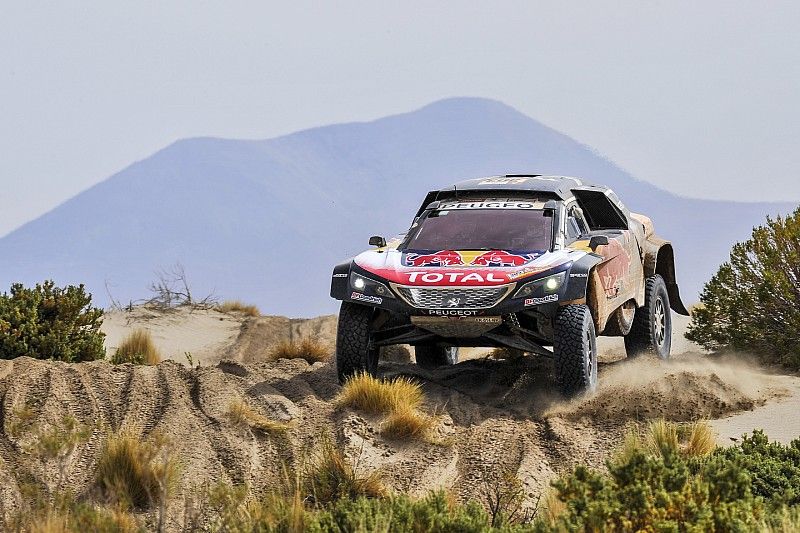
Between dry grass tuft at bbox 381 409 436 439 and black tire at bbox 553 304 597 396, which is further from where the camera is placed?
black tire at bbox 553 304 597 396

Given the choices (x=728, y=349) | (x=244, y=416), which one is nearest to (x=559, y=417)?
(x=244, y=416)

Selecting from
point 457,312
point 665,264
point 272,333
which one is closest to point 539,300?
point 457,312

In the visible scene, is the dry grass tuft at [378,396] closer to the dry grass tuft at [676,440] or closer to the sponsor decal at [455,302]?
the sponsor decal at [455,302]

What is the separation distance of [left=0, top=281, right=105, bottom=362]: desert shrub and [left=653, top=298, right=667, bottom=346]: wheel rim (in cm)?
698

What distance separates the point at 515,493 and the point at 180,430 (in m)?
3.16

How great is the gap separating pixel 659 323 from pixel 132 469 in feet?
26.4

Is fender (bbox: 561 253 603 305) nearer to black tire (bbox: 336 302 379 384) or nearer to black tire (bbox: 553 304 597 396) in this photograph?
black tire (bbox: 553 304 597 396)

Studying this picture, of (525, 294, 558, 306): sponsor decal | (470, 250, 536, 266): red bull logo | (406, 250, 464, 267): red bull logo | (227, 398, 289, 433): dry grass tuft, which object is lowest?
(227, 398, 289, 433): dry grass tuft

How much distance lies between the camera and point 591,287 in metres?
11.7

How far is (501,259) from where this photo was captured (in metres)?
11.4

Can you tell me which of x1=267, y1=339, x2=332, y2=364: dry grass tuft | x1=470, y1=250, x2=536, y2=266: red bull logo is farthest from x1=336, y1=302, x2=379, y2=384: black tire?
x1=267, y1=339, x2=332, y2=364: dry grass tuft

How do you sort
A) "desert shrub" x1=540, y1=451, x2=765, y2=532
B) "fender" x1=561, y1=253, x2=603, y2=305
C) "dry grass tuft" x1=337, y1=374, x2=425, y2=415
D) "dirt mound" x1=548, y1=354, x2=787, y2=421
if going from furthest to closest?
"fender" x1=561, y1=253, x2=603, y2=305
"dirt mound" x1=548, y1=354, x2=787, y2=421
"dry grass tuft" x1=337, y1=374, x2=425, y2=415
"desert shrub" x1=540, y1=451, x2=765, y2=532

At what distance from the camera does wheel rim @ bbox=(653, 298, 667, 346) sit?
14493 millimetres

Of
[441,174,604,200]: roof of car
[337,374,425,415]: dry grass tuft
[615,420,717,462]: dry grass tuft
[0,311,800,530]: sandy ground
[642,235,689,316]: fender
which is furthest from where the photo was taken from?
[642,235,689,316]: fender
